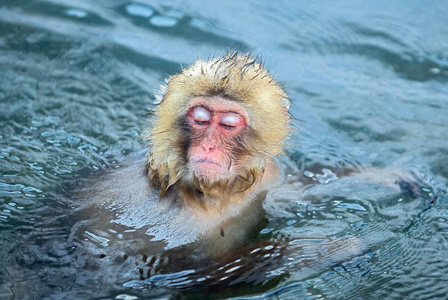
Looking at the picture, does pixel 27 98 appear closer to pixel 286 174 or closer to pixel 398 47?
pixel 286 174

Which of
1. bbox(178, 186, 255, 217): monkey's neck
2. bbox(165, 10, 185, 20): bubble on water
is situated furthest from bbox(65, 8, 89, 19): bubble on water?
bbox(178, 186, 255, 217): monkey's neck

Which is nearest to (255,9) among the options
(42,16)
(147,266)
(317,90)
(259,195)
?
(317,90)

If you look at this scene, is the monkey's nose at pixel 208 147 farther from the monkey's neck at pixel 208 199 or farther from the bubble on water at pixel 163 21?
the bubble on water at pixel 163 21

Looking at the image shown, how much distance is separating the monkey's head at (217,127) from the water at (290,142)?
63cm

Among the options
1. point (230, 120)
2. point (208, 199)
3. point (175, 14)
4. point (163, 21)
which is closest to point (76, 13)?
point (163, 21)

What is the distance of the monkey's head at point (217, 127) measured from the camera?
13.1 feet

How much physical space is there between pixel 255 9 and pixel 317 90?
6.40 ft

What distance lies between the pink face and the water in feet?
2.40

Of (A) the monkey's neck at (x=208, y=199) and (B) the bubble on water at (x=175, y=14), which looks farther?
(B) the bubble on water at (x=175, y=14)

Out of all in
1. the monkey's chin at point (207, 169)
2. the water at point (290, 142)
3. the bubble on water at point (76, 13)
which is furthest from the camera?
the bubble on water at point (76, 13)

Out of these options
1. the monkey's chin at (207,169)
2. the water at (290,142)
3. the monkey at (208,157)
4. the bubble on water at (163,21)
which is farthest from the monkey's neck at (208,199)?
the bubble on water at (163,21)

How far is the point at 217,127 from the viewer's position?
3.99 m

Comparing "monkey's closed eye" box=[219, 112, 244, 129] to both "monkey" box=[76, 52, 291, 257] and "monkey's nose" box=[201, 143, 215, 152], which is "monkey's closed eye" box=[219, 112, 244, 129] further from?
"monkey's nose" box=[201, 143, 215, 152]

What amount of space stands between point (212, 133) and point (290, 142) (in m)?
1.17
